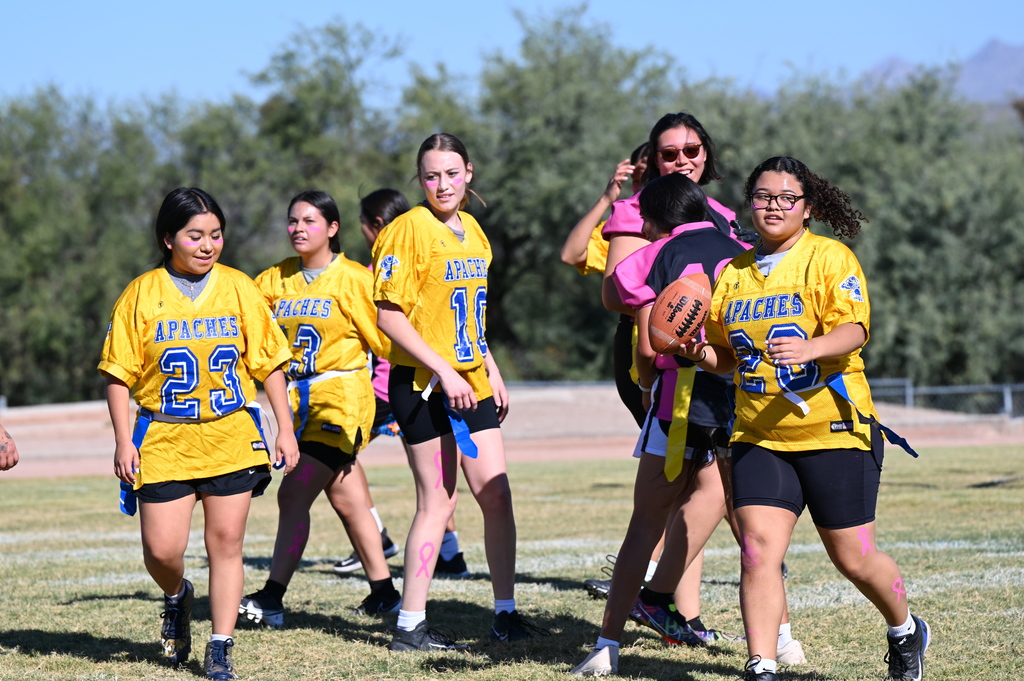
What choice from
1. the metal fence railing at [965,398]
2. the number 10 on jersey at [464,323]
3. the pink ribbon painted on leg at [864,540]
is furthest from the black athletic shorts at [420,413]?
the metal fence railing at [965,398]

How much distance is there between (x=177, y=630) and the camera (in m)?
4.82

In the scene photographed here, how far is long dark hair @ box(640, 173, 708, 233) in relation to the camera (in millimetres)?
4637

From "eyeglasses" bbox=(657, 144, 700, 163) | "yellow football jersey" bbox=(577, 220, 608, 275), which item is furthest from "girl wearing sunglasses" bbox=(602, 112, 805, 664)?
"yellow football jersey" bbox=(577, 220, 608, 275)

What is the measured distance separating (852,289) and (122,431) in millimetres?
2870

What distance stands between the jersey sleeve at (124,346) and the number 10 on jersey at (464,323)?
4.44 ft

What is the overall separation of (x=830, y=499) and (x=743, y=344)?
0.62 metres

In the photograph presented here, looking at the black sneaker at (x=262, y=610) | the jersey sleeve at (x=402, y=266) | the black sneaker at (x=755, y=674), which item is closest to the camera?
the black sneaker at (x=755, y=674)

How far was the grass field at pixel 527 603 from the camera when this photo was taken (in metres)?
4.72

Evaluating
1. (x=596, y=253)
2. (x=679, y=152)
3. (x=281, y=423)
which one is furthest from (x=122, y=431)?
(x=679, y=152)

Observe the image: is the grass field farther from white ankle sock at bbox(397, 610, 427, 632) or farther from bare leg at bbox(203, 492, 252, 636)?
bare leg at bbox(203, 492, 252, 636)

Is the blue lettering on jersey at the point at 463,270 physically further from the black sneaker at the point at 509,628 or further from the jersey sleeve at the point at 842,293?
the jersey sleeve at the point at 842,293

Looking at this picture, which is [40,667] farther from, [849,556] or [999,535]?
[999,535]

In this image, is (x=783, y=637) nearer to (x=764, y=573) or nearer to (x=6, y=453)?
(x=764, y=573)

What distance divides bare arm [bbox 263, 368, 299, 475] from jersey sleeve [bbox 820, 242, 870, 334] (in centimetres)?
220
